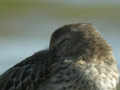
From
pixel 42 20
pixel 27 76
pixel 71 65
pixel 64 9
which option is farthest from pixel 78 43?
pixel 64 9

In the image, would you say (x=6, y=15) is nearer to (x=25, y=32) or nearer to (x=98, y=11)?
(x=25, y=32)

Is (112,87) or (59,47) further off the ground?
(59,47)

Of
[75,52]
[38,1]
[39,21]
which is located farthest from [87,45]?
[38,1]

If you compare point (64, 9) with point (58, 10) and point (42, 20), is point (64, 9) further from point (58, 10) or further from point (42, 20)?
point (42, 20)

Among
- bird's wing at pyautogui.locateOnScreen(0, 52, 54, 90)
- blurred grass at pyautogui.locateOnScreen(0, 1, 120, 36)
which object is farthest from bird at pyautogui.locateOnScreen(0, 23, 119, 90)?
blurred grass at pyautogui.locateOnScreen(0, 1, 120, 36)

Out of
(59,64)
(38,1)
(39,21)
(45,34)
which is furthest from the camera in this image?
(38,1)

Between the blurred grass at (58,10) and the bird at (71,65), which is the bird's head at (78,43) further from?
the blurred grass at (58,10)

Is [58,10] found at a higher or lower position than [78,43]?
lower

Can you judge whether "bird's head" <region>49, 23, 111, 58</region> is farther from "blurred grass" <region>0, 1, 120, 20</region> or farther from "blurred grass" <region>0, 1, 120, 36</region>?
"blurred grass" <region>0, 1, 120, 20</region>
